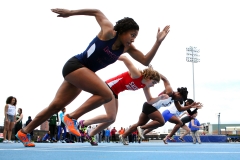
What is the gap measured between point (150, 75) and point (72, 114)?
223 centimetres

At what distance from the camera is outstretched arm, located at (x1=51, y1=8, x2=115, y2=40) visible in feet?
13.0

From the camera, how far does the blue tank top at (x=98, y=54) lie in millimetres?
3988

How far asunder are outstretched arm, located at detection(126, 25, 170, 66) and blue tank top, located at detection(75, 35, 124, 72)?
373mm

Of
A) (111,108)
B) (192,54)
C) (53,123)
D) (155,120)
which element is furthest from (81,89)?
(192,54)

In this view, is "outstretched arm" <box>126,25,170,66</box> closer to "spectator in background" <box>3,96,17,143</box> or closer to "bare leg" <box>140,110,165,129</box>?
"bare leg" <box>140,110,165,129</box>

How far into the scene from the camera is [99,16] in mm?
4102

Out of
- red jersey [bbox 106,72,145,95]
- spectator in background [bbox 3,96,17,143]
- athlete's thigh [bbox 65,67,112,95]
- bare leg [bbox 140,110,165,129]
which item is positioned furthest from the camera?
spectator in background [bbox 3,96,17,143]

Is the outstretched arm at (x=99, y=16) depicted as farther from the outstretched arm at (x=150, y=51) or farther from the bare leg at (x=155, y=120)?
the bare leg at (x=155, y=120)

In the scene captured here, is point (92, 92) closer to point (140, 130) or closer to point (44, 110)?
point (44, 110)

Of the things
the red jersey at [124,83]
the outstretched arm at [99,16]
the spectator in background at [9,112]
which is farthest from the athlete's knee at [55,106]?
the spectator in background at [9,112]

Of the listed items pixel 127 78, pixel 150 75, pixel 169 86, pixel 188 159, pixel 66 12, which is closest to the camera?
pixel 188 159

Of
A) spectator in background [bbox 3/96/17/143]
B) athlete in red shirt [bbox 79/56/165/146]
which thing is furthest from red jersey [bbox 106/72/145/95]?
spectator in background [bbox 3/96/17/143]

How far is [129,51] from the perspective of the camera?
4461 millimetres

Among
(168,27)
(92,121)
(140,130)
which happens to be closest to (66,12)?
(168,27)
